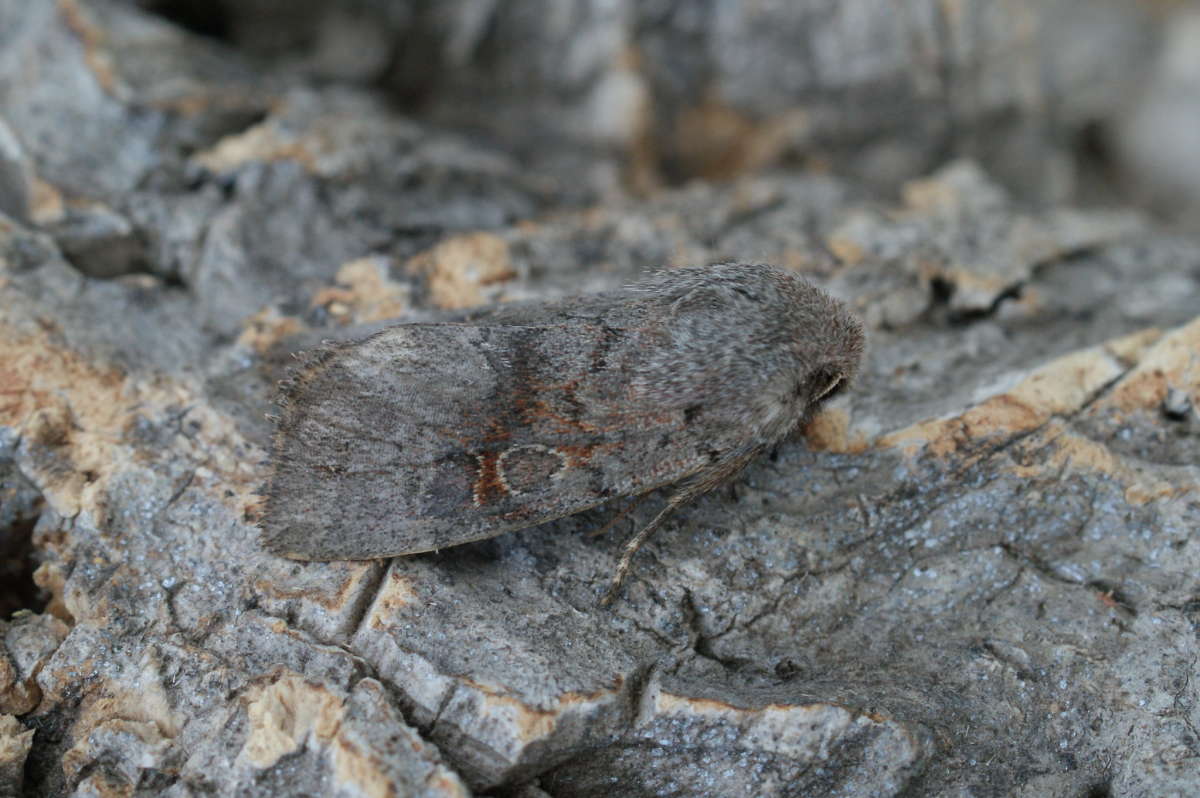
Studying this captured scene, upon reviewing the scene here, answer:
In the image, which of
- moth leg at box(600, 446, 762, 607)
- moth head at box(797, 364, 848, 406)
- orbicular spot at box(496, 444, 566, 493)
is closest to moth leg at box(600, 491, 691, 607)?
moth leg at box(600, 446, 762, 607)

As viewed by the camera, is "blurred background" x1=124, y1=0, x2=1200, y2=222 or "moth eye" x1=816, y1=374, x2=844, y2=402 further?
"blurred background" x1=124, y1=0, x2=1200, y2=222

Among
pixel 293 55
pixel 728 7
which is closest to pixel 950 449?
pixel 728 7

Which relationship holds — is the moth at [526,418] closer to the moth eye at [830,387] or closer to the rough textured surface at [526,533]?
the moth eye at [830,387]

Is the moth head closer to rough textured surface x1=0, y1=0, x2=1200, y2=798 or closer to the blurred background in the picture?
rough textured surface x1=0, y1=0, x2=1200, y2=798

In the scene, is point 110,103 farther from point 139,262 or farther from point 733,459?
point 733,459

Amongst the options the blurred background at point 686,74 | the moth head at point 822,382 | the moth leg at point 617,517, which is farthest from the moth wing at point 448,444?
the blurred background at point 686,74

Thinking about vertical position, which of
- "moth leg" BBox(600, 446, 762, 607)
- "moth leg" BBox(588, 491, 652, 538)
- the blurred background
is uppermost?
the blurred background

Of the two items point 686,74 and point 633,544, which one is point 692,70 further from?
point 633,544
